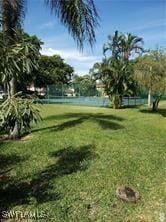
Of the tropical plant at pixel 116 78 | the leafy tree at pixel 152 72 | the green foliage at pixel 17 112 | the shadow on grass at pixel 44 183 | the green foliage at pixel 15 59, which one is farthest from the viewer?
the tropical plant at pixel 116 78

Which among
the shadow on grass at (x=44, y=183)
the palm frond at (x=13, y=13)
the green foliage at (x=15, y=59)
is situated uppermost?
the palm frond at (x=13, y=13)

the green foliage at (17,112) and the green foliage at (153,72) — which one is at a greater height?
the green foliage at (153,72)

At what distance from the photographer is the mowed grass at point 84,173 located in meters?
→ 7.97

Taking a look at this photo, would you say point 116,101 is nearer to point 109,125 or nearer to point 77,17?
point 109,125

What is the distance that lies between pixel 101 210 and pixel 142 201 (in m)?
1.03

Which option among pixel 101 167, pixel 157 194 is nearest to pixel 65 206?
pixel 157 194

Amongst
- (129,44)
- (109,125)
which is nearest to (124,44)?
(129,44)

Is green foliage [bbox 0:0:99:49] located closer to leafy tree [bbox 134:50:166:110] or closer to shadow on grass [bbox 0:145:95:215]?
shadow on grass [bbox 0:145:95:215]

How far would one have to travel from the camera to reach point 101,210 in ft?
26.1

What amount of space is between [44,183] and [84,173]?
1228mm

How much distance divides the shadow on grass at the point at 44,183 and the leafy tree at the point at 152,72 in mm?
14515

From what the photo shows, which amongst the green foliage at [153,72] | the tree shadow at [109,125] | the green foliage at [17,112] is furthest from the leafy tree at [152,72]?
the green foliage at [17,112]

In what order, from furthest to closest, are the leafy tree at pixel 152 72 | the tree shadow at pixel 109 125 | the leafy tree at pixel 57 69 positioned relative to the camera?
the leafy tree at pixel 57 69, the leafy tree at pixel 152 72, the tree shadow at pixel 109 125

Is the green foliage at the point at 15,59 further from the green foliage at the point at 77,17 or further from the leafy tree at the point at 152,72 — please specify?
the leafy tree at the point at 152,72
